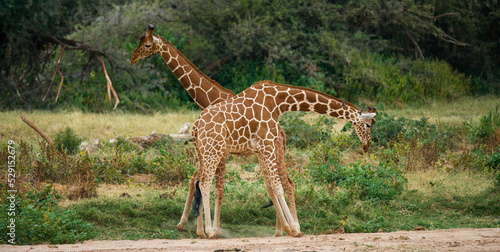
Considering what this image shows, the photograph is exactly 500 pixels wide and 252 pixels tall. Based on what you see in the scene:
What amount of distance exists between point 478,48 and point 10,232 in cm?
1729

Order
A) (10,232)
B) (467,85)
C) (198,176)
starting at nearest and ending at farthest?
(10,232)
(198,176)
(467,85)

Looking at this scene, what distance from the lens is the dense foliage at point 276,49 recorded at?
15.4m

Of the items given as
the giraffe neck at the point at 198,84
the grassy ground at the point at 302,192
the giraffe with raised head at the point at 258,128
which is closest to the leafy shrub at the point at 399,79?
the grassy ground at the point at 302,192

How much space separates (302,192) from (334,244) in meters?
2.65

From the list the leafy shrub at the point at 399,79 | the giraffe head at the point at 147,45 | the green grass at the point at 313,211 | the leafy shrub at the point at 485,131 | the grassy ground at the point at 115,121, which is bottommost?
the green grass at the point at 313,211

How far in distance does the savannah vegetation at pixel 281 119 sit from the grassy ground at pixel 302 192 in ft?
0.10

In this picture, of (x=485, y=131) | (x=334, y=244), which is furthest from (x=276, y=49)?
(x=334, y=244)

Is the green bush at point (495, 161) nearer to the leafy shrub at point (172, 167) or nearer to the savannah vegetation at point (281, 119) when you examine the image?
the savannah vegetation at point (281, 119)

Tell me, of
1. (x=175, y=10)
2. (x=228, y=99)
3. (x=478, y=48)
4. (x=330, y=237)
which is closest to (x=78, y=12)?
(x=175, y=10)

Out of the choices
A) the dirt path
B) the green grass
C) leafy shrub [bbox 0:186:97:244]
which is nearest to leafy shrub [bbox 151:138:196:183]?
the green grass

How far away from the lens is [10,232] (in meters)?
6.32

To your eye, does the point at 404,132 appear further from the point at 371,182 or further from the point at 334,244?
the point at 334,244

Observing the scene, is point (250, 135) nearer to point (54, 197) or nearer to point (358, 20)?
point (54, 197)

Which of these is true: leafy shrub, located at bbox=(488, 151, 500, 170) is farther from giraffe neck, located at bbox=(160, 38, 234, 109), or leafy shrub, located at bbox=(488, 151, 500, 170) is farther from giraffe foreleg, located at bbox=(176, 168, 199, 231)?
giraffe foreleg, located at bbox=(176, 168, 199, 231)
